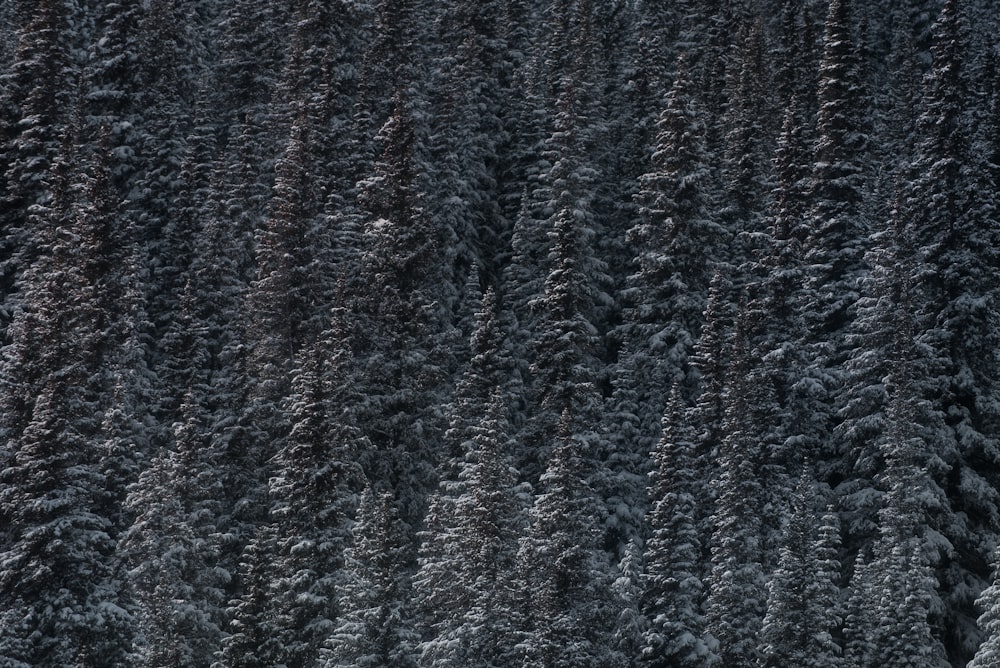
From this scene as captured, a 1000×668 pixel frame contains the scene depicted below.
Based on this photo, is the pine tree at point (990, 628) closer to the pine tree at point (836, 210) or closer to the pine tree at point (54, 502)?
the pine tree at point (836, 210)

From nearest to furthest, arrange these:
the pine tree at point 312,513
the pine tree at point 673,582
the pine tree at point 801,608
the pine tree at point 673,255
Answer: the pine tree at point 673,582
the pine tree at point 801,608
the pine tree at point 312,513
the pine tree at point 673,255

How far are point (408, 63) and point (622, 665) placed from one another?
33.4 metres

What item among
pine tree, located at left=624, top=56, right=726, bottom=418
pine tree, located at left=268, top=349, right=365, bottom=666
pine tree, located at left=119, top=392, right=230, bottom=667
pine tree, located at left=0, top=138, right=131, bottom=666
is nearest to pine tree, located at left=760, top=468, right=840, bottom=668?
pine tree, located at left=624, top=56, right=726, bottom=418

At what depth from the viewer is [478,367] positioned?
34.9 metres

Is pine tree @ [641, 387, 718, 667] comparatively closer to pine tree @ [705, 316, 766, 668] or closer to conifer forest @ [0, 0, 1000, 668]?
conifer forest @ [0, 0, 1000, 668]

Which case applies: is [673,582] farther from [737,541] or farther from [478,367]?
[478,367]

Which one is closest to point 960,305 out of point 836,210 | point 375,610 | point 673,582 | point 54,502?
point 836,210

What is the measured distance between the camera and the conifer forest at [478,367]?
27656 millimetres

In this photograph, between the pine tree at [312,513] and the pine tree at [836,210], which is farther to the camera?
the pine tree at [836,210]

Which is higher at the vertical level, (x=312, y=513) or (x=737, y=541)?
(x=312, y=513)

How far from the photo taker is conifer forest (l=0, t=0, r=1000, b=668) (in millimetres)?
27656

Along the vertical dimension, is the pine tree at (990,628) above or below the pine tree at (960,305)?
below

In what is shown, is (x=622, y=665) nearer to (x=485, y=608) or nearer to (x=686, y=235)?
(x=485, y=608)

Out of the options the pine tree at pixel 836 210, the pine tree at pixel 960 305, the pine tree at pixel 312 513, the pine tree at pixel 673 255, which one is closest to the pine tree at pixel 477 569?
the pine tree at pixel 312 513
